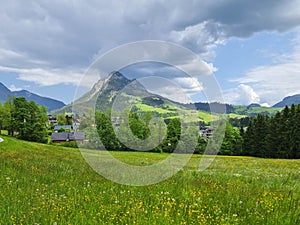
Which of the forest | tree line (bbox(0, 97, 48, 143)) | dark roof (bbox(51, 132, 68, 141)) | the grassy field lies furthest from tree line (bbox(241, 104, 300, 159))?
dark roof (bbox(51, 132, 68, 141))

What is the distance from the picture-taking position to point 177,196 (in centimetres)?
753

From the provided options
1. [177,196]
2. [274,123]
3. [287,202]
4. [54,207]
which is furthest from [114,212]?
[274,123]

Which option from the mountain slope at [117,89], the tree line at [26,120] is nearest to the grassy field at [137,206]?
the mountain slope at [117,89]

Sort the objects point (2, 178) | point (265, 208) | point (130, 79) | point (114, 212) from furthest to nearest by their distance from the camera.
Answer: point (130, 79), point (2, 178), point (265, 208), point (114, 212)

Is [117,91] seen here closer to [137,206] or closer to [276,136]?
[137,206]

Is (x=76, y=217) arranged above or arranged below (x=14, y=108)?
below

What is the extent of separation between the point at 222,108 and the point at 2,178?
7.86 meters

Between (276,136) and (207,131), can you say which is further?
(276,136)

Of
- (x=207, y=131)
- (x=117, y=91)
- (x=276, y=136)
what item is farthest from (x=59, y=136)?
(x=117, y=91)

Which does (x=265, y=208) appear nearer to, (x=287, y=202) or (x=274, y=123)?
(x=287, y=202)

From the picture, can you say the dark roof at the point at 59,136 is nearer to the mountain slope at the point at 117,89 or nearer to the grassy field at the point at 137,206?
the mountain slope at the point at 117,89

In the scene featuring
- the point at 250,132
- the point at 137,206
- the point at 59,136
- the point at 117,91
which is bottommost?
the point at 137,206

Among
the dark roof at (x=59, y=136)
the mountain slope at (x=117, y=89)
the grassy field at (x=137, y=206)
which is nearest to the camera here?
the grassy field at (x=137, y=206)

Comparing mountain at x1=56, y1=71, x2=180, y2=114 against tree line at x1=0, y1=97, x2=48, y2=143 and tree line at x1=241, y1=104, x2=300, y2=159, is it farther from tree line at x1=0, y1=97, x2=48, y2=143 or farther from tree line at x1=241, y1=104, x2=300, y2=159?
tree line at x1=0, y1=97, x2=48, y2=143
